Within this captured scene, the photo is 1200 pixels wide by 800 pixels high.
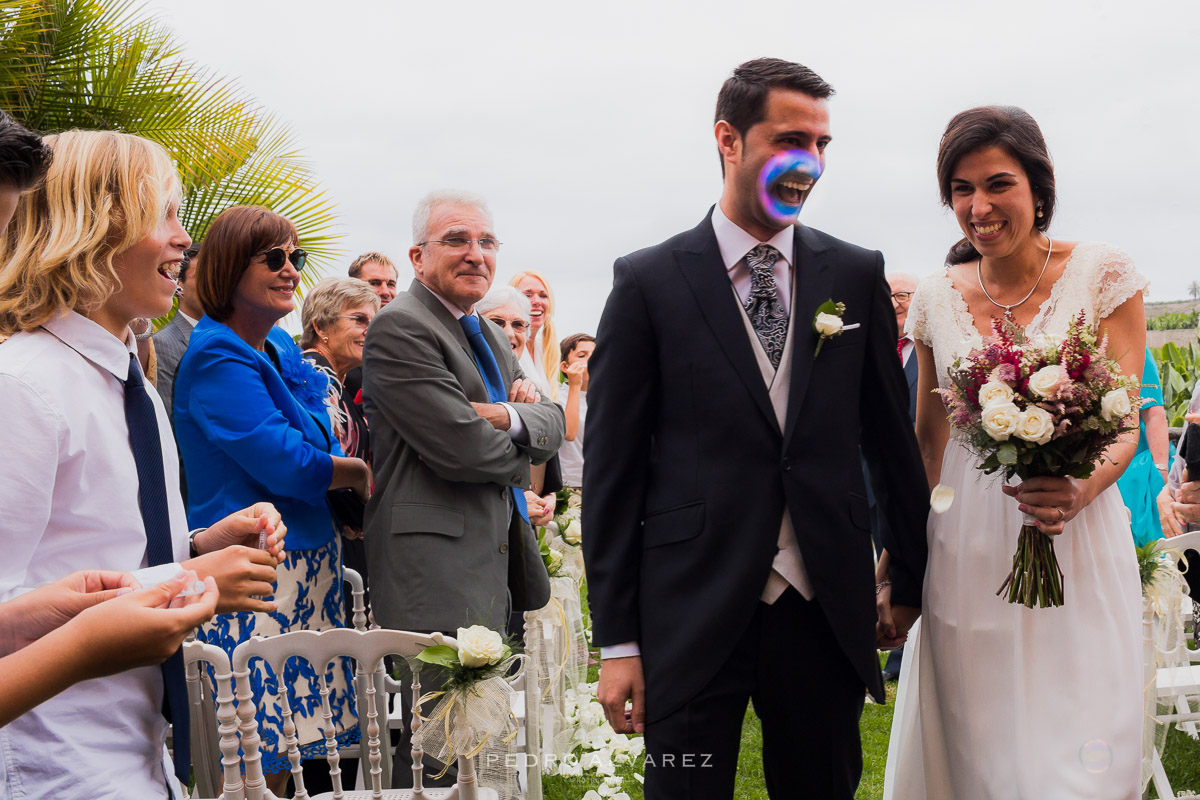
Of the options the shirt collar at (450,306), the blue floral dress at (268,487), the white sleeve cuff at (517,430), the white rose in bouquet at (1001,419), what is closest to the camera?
the white rose in bouquet at (1001,419)

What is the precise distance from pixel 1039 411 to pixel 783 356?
0.72 meters

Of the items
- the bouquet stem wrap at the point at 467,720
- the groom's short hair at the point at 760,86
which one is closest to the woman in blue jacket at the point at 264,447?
the bouquet stem wrap at the point at 467,720

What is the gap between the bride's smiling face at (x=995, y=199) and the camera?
125 inches

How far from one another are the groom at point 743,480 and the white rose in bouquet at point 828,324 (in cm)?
9

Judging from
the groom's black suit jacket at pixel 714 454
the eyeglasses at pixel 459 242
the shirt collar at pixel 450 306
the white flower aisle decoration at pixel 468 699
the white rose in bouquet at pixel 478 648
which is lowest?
the white flower aisle decoration at pixel 468 699

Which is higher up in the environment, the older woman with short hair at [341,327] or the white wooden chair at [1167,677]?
the older woman with short hair at [341,327]

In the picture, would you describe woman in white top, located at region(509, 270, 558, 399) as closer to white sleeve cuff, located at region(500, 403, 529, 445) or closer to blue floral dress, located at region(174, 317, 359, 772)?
white sleeve cuff, located at region(500, 403, 529, 445)

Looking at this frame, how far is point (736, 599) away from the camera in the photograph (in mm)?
2578

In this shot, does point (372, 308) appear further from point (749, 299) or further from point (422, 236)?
point (749, 299)

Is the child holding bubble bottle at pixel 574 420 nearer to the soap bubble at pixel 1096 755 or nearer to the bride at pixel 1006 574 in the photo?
the bride at pixel 1006 574

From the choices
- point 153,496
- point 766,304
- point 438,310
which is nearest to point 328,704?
point 153,496

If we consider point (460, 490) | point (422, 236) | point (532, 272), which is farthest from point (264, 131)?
point (460, 490)

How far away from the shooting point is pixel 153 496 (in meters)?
2.06

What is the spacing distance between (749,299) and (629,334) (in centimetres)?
36
